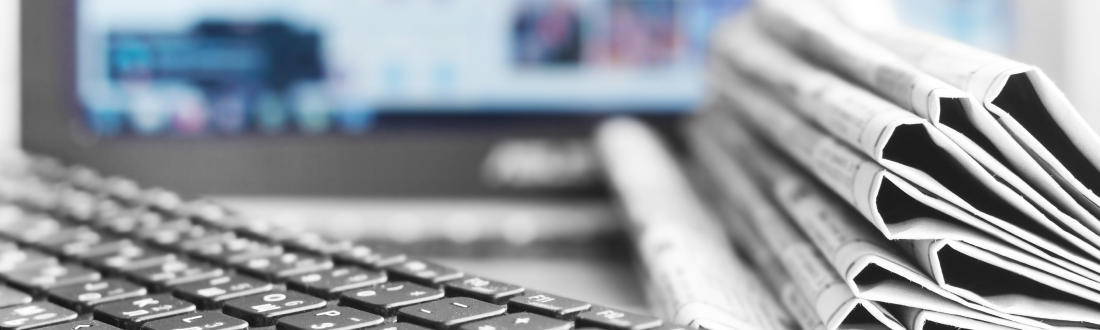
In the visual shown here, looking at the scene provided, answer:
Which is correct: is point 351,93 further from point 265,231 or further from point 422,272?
point 422,272

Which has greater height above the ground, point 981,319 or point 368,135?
point 368,135

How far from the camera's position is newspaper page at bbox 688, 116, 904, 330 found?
0.27 meters

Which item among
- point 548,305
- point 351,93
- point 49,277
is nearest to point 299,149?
point 351,93

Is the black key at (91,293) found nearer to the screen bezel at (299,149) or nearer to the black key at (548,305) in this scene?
the black key at (548,305)

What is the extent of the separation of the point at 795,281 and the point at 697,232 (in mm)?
139

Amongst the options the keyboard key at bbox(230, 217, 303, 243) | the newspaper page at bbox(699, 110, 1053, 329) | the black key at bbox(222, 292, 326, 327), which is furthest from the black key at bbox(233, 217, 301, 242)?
the newspaper page at bbox(699, 110, 1053, 329)

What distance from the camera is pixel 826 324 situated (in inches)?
10.7

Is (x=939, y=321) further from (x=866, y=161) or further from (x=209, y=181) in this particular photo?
(x=209, y=181)

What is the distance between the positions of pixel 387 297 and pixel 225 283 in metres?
0.07

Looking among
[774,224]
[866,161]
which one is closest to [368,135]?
[774,224]

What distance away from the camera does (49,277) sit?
0.33 meters

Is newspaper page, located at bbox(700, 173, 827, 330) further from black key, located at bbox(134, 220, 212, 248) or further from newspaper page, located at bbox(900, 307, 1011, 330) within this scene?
black key, located at bbox(134, 220, 212, 248)

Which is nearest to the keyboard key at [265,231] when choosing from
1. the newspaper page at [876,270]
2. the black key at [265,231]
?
the black key at [265,231]

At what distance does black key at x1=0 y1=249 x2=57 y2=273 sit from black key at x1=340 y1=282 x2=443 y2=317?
0.14 m
